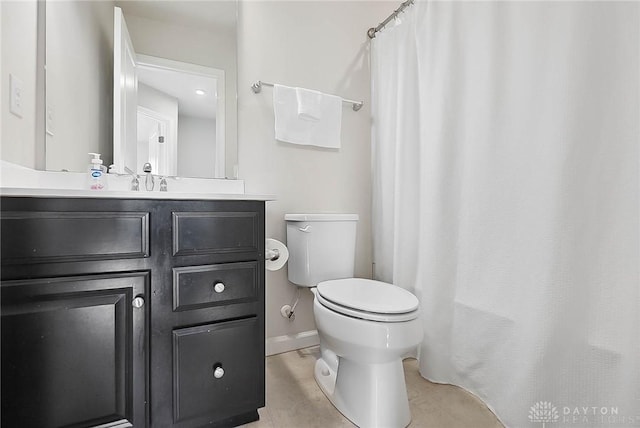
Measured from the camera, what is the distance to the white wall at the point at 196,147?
1.53 metres

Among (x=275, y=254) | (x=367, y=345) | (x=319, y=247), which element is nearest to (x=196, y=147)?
(x=275, y=254)

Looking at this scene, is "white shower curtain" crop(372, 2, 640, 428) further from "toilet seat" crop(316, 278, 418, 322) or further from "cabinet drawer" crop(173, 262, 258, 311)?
"cabinet drawer" crop(173, 262, 258, 311)

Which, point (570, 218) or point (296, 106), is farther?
point (296, 106)

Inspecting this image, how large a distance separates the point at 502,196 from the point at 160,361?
4.39 feet

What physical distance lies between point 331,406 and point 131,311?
862 millimetres

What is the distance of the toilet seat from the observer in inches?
41.8

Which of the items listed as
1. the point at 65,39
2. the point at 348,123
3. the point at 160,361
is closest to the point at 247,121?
the point at 348,123

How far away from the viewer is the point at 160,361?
3.12 feet

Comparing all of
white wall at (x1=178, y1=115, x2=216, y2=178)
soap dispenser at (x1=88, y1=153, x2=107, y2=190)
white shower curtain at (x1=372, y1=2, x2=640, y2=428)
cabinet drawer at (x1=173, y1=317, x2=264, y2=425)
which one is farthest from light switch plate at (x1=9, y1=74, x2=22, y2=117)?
white shower curtain at (x1=372, y1=2, x2=640, y2=428)

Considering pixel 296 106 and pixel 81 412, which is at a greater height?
pixel 296 106

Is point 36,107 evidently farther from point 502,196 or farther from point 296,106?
point 502,196

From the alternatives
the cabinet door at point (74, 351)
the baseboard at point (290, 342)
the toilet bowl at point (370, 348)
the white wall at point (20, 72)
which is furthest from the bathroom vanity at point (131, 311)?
the baseboard at point (290, 342)

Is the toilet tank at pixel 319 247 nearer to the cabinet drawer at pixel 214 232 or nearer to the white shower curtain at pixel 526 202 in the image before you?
the white shower curtain at pixel 526 202

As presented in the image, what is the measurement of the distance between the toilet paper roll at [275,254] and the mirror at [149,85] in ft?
1.40
